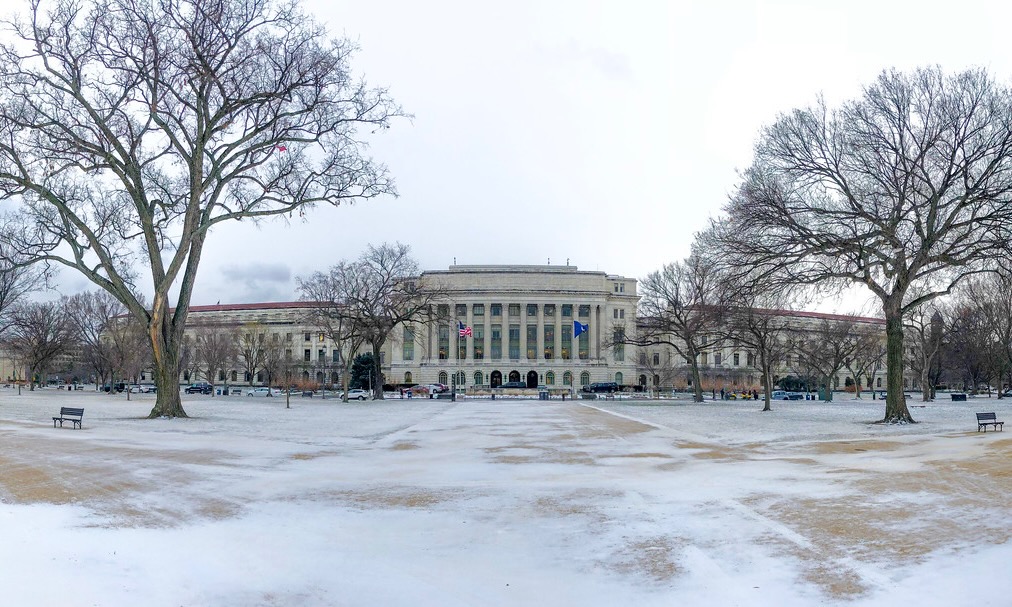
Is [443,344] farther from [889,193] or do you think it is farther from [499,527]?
[499,527]

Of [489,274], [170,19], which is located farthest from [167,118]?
[489,274]

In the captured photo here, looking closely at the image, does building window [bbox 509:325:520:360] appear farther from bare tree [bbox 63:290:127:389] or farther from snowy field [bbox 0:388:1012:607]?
snowy field [bbox 0:388:1012:607]

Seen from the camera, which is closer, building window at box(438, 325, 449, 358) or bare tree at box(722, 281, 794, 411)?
bare tree at box(722, 281, 794, 411)

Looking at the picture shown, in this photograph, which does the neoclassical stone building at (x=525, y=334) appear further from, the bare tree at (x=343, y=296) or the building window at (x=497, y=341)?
the bare tree at (x=343, y=296)

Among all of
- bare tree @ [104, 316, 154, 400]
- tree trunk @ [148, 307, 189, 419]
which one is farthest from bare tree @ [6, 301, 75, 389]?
tree trunk @ [148, 307, 189, 419]

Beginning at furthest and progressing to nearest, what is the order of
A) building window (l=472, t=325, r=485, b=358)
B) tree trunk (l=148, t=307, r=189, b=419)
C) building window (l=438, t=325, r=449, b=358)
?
building window (l=472, t=325, r=485, b=358), building window (l=438, t=325, r=449, b=358), tree trunk (l=148, t=307, r=189, b=419)

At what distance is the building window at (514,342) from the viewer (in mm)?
125625

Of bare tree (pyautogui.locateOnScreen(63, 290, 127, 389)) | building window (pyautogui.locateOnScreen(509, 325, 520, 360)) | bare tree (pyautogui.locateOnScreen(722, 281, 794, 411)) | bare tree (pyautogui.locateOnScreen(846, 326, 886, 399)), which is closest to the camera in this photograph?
bare tree (pyautogui.locateOnScreen(722, 281, 794, 411))

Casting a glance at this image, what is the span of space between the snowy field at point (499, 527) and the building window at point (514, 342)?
107 meters

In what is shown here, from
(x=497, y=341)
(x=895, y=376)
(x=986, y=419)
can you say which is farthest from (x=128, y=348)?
(x=986, y=419)

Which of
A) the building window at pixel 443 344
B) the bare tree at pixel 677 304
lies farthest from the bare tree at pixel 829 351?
the building window at pixel 443 344

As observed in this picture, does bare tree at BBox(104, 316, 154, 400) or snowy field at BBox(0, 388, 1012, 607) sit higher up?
bare tree at BBox(104, 316, 154, 400)

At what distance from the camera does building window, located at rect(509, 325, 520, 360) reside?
412ft

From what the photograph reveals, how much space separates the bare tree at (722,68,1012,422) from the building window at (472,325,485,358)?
310ft
